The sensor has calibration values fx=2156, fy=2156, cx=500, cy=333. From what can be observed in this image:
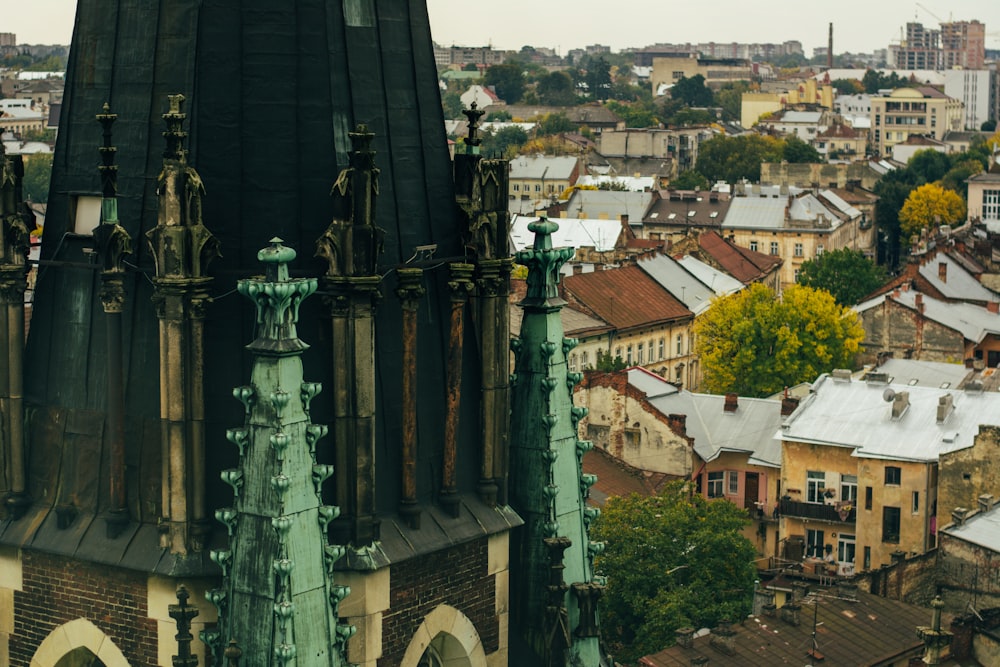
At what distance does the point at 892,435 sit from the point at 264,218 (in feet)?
293

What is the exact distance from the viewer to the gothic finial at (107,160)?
21000 mm

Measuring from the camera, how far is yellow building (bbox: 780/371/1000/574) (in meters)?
103

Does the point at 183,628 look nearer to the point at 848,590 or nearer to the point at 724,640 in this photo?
the point at 724,640

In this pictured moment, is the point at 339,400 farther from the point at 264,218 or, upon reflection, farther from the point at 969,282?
the point at 969,282

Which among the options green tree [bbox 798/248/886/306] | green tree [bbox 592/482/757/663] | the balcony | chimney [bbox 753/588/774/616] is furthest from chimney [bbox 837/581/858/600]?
green tree [bbox 798/248/886/306]

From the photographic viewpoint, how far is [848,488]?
108 meters

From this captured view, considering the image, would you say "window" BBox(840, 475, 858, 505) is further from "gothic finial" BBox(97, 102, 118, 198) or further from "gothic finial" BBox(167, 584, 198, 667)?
"gothic finial" BBox(167, 584, 198, 667)

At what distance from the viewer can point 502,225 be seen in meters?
23.0

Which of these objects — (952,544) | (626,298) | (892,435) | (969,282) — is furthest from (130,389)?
(969,282)

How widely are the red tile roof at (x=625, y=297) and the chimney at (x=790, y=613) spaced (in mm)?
73441

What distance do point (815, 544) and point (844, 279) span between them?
265 feet

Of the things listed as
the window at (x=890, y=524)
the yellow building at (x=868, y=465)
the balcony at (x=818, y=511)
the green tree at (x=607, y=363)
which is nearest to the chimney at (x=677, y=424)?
the yellow building at (x=868, y=465)

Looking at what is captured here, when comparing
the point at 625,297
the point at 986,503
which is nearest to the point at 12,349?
the point at 986,503

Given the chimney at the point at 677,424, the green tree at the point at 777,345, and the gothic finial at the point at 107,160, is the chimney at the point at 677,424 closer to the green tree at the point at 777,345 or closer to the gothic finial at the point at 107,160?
the green tree at the point at 777,345
